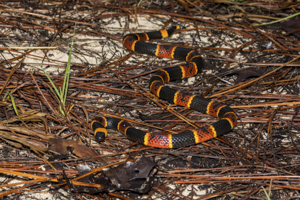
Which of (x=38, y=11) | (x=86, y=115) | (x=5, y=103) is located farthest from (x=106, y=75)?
(x=38, y=11)

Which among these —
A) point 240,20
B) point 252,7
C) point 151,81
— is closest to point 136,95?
point 151,81

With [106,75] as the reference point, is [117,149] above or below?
below

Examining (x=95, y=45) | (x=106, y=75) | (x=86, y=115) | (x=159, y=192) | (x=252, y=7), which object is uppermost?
(x=252, y=7)


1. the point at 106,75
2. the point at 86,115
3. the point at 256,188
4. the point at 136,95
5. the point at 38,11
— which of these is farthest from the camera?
the point at 38,11

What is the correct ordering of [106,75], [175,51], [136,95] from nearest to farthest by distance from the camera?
1. [136,95]
2. [106,75]
3. [175,51]

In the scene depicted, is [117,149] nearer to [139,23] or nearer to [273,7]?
[139,23]

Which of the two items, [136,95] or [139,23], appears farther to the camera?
[139,23]

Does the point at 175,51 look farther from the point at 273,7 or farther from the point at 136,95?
the point at 273,7
